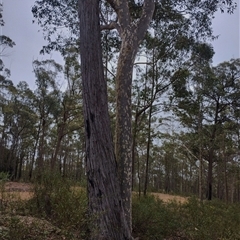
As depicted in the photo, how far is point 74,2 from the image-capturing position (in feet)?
25.1

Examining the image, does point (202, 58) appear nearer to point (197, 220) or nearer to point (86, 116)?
point (197, 220)

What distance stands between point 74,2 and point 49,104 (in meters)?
11.0

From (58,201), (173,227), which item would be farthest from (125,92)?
(173,227)

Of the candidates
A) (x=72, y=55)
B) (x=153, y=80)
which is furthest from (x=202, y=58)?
(x=72, y=55)

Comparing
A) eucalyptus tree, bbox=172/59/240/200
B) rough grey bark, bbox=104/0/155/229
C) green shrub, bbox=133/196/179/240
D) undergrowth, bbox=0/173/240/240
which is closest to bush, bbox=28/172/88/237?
undergrowth, bbox=0/173/240/240

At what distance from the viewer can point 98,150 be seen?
12.0ft

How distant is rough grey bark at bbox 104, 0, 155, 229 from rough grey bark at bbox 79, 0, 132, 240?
1.85ft

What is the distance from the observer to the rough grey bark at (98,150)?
3.55 m

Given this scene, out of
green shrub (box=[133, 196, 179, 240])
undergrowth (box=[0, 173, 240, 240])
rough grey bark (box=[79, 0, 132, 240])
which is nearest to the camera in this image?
undergrowth (box=[0, 173, 240, 240])

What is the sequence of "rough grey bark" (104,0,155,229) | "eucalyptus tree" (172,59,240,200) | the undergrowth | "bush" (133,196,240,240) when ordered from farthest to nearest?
"eucalyptus tree" (172,59,240,200), "bush" (133,196,240,240), "rough grey bark" (104,0,155,229), the undergrowth

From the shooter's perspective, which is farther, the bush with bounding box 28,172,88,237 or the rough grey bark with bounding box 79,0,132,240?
the rough grey bark with bounding box 79,0,132,240

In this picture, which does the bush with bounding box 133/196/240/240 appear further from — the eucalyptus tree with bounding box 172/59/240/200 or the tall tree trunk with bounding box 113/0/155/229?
the eucalyptus tree with bounding box 172/59/240/200

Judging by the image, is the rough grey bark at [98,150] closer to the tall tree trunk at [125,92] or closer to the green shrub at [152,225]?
the tall tree trunk at [125,92]

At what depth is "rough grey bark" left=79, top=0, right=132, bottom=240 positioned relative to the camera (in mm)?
3551
